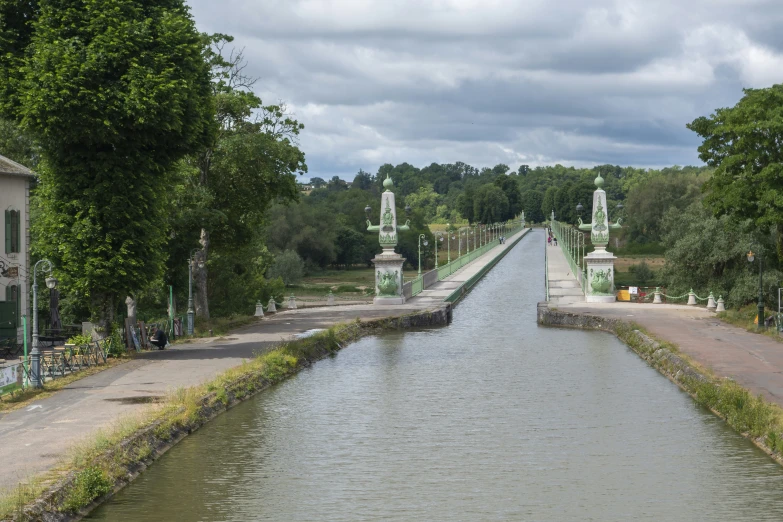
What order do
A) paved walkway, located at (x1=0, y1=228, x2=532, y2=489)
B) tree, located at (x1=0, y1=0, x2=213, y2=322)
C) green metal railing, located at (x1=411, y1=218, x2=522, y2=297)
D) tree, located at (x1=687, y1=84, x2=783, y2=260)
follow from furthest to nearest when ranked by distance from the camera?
green metal railing, located at (x1=411, y1=218, x2=522, y2=297), tree, located at (x1=687, y1=84, x2=783, y2=260), tree, located at (x1=0, y1=0, x2=213, y2=322), paved walkway, located at (x1=0, y1=228, x2=532, y2=489)

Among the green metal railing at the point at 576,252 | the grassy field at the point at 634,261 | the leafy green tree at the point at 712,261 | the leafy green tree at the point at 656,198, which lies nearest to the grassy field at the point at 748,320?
the leafy green tree at the point at 712,261

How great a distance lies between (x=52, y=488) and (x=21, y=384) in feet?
31.4

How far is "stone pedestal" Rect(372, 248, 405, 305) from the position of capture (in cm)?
5347

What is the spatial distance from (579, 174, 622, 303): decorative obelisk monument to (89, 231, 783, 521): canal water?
20370 millimetres

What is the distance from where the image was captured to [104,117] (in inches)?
1135

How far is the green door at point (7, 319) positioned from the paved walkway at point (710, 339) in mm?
21245

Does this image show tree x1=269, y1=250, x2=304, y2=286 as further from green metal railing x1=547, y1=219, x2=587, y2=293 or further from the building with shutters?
the building with shutters

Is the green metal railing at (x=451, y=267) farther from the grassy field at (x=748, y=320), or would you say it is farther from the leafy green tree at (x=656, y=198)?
the grassy field at (x=748, y=320)

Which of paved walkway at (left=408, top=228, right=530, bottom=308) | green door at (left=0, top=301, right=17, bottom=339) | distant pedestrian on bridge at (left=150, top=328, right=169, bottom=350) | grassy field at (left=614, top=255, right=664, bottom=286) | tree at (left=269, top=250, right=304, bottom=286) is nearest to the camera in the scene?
distant pedestrian on bridge at (left=150, top=328, right=169, bottom=350)

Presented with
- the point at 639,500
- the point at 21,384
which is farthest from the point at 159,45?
the point at 639,500

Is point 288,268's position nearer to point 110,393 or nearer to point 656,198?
point 656,198

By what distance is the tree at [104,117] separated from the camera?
93.7 feet

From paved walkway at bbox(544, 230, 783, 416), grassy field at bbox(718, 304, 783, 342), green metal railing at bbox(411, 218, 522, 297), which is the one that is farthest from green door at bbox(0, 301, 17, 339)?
green metal railing at bbox(411, 218, 522, 297)

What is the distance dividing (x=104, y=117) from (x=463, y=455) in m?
15.2
